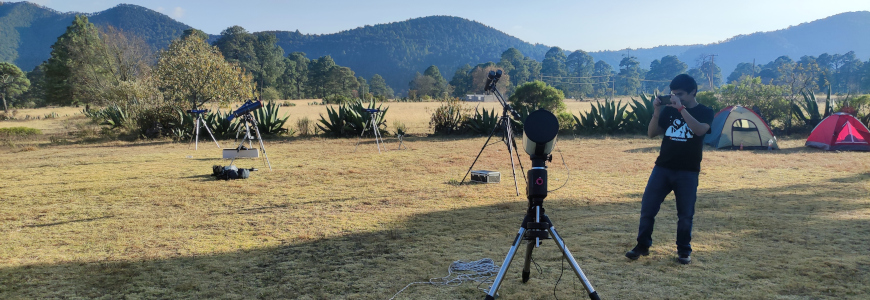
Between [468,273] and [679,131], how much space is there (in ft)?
5.86

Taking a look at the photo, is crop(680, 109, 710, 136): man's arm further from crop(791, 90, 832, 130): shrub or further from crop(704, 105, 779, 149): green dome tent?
crop(791, 90, 832, 130): shrub

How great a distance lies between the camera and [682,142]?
3332mm

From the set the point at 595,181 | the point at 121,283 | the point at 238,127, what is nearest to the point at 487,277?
the point at 121,283

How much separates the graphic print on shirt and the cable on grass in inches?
61.4

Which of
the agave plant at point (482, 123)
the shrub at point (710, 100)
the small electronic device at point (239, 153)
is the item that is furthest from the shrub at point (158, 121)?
the shrub at point (710, 100)

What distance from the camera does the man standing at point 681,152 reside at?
3.32 metres

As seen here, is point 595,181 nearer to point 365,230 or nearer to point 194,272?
point 365,230

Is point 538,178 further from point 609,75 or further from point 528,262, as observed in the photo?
point 609,75

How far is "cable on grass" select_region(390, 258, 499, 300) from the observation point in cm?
→ 325

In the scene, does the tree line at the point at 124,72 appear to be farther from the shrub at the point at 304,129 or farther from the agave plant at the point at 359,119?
the agave plant at the point at 359,119

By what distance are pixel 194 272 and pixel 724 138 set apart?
38.0ft

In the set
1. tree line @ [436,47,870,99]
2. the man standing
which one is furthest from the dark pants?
tree line @ [436,47,870,99]

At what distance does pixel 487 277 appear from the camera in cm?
331

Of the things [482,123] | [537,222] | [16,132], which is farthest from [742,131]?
[16,132]
